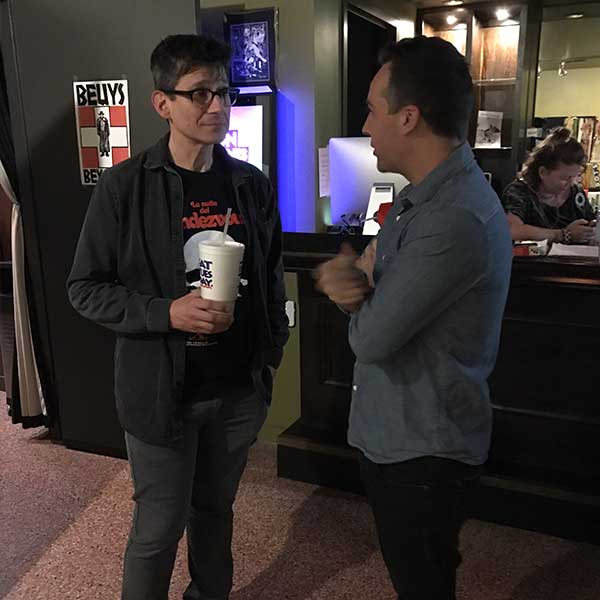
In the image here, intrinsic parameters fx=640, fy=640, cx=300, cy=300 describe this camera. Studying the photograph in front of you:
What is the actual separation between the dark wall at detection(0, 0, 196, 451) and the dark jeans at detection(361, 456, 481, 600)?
1847mm

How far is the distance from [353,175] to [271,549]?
1.93 m

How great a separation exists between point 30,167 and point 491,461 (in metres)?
2.27

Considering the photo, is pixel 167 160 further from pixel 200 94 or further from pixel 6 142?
pixel 6 142

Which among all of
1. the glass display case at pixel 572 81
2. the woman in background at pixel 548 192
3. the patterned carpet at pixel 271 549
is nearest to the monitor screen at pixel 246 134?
the woman in background at pixel 548 192

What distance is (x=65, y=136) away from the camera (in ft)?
8.82

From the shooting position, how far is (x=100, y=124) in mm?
2633

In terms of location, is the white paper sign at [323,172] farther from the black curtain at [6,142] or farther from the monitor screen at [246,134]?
the black curtain at [6,142]

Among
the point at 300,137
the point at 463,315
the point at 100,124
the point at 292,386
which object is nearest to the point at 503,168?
the point at 300,137

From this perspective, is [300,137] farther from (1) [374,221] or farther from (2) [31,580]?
(2) [31,580]

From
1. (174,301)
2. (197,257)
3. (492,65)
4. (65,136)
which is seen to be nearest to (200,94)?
(197,257)

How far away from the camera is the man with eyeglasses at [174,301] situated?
1453mm

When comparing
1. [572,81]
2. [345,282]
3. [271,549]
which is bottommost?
[271,549]

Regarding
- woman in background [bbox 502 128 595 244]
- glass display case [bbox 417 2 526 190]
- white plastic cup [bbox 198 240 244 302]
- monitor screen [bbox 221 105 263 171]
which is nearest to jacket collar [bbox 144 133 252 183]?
white plastic cup [bbox 198 240 244 302]

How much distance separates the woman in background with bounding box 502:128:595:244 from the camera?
300cm
